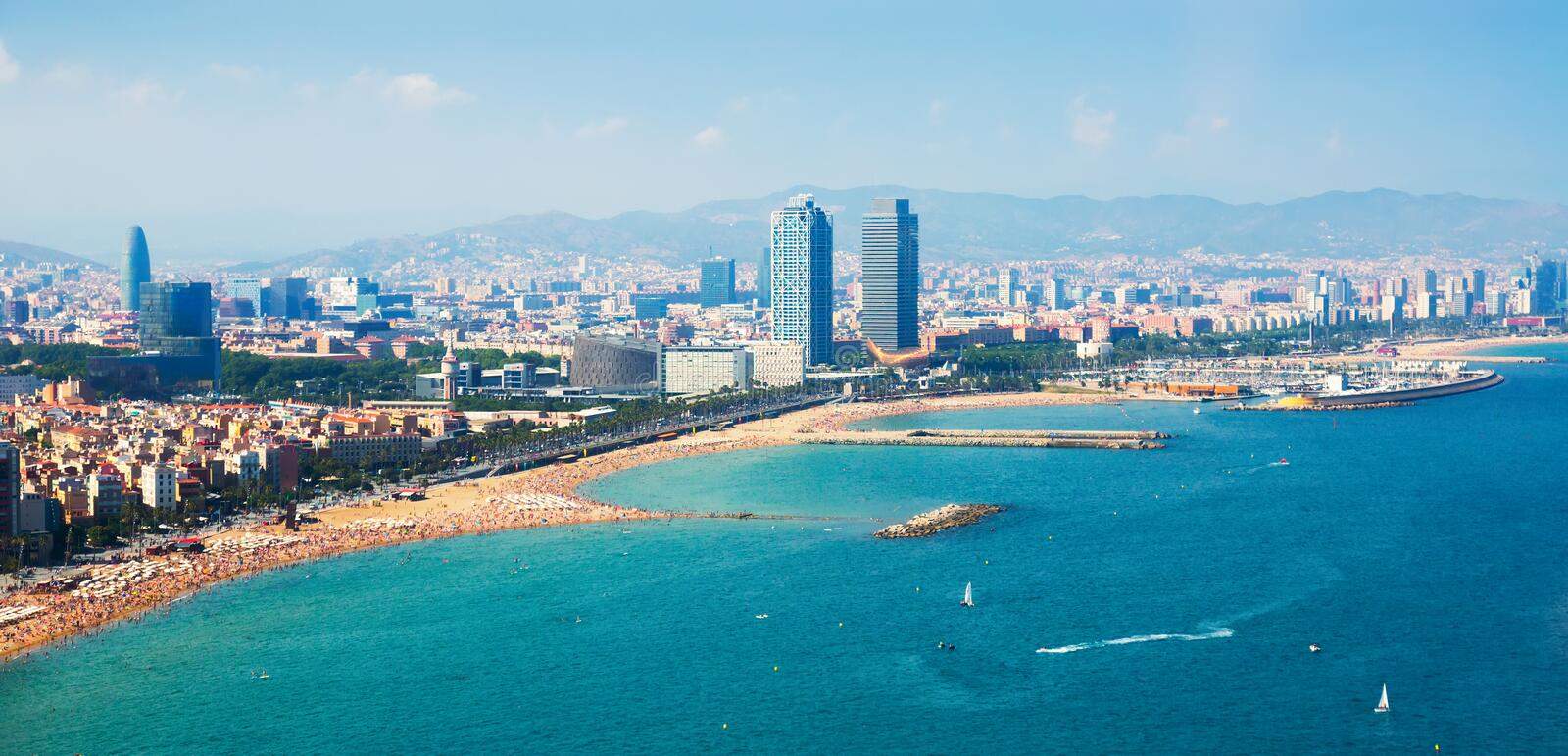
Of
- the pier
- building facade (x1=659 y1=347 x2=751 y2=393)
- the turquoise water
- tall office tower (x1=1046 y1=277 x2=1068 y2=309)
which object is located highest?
tall office tower (x1=1046 y1=277 x2=1068 y2=309)

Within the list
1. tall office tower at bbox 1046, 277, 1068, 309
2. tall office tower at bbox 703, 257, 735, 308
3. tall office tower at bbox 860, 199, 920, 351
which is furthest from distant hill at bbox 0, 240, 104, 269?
tall office tower at bbox 860, 199, 920, 351

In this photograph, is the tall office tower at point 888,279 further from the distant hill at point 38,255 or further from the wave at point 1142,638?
the distant hill at point 38,255

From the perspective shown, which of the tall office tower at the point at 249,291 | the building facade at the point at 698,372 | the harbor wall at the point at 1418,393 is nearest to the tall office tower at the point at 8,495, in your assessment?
the building facade at the point at 698,372

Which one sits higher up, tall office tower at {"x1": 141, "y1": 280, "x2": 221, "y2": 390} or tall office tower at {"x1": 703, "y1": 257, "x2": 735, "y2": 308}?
tall office tower at {"x1": 703, "y1": 257, "x2": 735, "y2": 308}

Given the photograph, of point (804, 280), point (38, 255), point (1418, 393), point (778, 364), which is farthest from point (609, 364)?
point (38, 255)

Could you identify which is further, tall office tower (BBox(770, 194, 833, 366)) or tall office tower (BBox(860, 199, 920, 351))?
tall office tower (BBox(860, 199, 920, 351))

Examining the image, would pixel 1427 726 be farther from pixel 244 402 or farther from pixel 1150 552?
pixel 244 402

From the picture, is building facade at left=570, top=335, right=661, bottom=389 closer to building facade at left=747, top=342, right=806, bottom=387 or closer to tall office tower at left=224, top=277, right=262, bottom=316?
building facade at left=747, top=342, right=806, bottom=387
